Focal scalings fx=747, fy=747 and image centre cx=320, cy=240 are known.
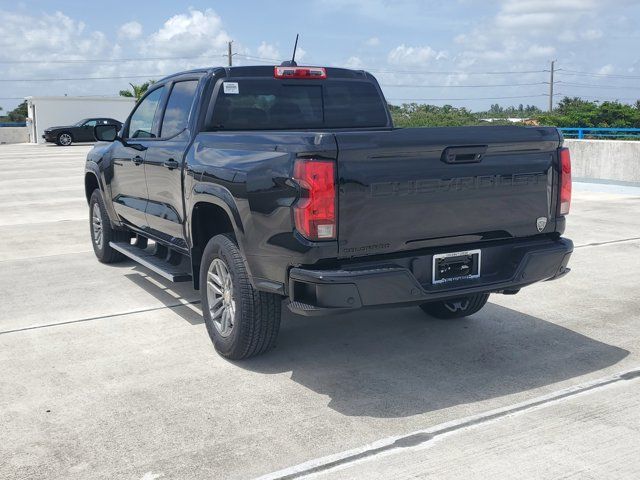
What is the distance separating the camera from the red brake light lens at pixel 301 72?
236 inches

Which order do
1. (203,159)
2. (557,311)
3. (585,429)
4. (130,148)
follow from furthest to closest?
(130,148) → (557,311) → (203,159) → (585,429)

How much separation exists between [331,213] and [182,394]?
1441 mm

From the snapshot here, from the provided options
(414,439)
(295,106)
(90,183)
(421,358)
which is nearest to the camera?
(414,439)

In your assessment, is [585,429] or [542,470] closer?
[542,470]

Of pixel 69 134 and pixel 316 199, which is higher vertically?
pixel 69 134

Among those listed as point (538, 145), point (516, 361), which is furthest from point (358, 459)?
point (538, 145)

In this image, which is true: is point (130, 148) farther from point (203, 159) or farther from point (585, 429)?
point (585, 429)

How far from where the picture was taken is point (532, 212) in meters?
4.77

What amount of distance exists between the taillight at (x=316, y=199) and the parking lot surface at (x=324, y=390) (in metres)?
1.03

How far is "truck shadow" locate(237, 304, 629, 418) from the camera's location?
4.42m

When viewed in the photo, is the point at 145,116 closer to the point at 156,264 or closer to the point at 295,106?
the point at 156,264

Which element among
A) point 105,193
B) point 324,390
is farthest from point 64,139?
point 324,390

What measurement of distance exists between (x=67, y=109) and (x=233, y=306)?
48.7 m

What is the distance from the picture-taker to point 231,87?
5746 mm
